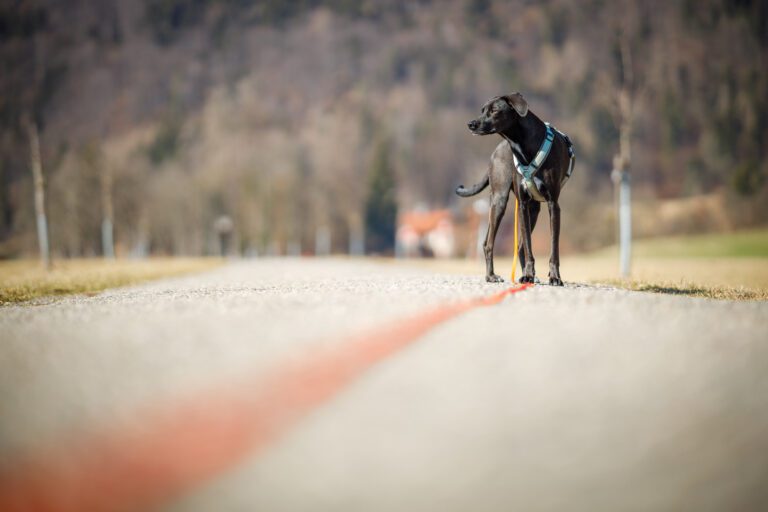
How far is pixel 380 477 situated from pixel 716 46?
185 meters

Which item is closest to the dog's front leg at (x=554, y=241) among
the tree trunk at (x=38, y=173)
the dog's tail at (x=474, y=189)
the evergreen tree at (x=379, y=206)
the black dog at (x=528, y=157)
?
the black dog at (x=528, y=157)

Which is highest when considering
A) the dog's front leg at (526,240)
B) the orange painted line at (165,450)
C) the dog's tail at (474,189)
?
the dog's tail at (474,189)

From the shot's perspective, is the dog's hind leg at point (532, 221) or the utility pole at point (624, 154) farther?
the utility pole at point (624, 154)

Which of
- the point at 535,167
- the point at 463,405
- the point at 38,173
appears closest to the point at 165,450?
the point at 463,405

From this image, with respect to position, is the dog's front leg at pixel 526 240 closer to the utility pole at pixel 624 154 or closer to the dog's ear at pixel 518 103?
the dog's ear at pixel 518 103

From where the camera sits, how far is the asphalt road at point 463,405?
2.68 meters

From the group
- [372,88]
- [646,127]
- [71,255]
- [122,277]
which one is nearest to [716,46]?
[646,127]

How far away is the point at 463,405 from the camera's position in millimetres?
3312

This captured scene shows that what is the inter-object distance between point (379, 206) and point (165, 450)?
88051mm

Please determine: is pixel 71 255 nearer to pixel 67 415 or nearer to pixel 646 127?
pixel 67 415

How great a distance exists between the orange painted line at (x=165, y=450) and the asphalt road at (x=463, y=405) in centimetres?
10

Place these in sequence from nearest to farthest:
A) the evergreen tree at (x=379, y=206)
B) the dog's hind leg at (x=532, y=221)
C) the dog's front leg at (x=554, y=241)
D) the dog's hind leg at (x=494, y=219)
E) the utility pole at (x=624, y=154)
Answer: the dog's front leg at (x=554, y=241)
the dog's hind leg at (x=494, y=219)
the dog's hind leg at (x=532, y=221)
the utility pole at (x=624, y=154)
the evergreen tree at (x=379, y=206)

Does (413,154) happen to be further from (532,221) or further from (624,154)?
(532,221)

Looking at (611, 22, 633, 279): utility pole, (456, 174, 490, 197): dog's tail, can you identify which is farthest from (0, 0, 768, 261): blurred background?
(456, 174, 490, 197): dog's tail
